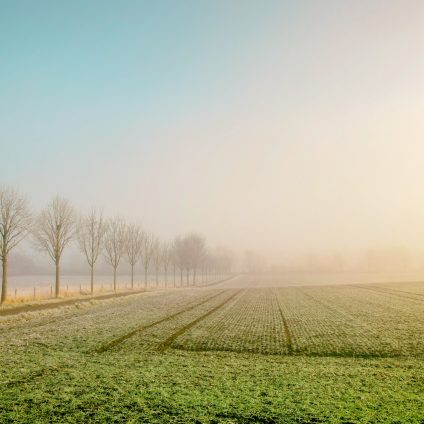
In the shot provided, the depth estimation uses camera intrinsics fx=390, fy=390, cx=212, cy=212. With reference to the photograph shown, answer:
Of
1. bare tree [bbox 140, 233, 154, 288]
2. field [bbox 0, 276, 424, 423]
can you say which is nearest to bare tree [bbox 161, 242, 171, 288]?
bare tree [bbox 140, 233, 154, 288]

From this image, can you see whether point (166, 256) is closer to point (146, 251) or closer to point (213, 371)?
point (146, 251)

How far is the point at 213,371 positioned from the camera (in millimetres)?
14711

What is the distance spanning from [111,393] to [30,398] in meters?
2.32

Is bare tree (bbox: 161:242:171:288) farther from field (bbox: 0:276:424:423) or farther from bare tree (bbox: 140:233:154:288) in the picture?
field (bbox: 0:276:424:423)

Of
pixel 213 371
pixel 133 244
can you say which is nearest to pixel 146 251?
pixel 133 244

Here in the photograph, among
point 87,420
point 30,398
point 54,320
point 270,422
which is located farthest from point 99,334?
point 270,422

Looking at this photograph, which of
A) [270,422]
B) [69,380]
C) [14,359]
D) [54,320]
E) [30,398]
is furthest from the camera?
[54,320]

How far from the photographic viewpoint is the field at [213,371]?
34.5ft

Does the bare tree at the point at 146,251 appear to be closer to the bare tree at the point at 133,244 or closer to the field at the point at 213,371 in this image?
the bare tree at the point at 133,244

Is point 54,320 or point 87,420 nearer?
point 87,420

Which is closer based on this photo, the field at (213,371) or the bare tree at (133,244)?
the field at (213,371)

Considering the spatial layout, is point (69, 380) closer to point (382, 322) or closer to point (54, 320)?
point (54, 320)

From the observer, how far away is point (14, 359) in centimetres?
1631

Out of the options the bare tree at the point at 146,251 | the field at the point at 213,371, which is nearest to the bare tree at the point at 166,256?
the bare tree at the point at 146,251
